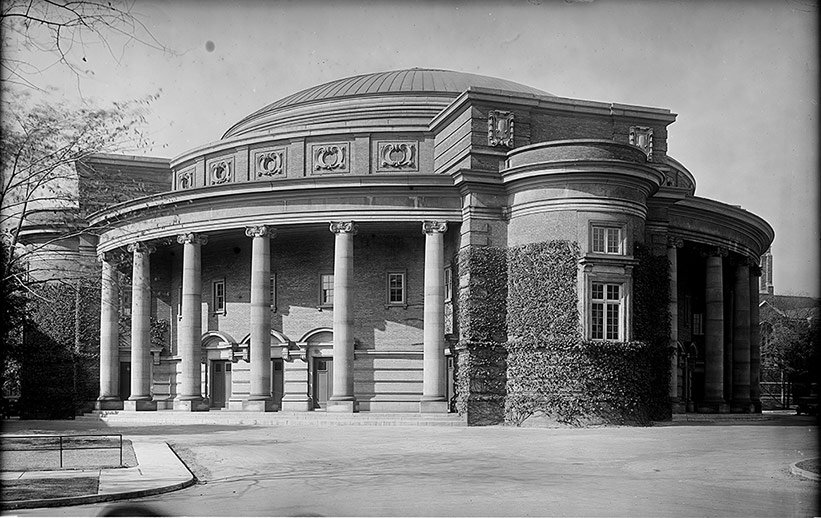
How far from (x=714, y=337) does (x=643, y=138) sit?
11.4 metres

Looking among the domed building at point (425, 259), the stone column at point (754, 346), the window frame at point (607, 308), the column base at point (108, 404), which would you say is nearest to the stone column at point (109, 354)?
the column base at point (108, 404)

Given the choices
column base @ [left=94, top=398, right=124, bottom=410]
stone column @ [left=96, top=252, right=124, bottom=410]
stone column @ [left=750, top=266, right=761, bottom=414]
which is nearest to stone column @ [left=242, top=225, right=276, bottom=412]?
column base @ [left=94, top=398, right=124, bottom=410]

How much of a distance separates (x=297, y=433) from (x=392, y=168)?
17.8 m

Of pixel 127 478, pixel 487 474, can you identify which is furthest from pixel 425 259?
pixel 127 478

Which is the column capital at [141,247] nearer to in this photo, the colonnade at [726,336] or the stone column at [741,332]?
the colonnade at [726,336]

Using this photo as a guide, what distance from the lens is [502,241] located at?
4212 cm

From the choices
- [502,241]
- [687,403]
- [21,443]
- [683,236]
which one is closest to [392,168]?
Result: [502,241]

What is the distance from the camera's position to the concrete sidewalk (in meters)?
15.7

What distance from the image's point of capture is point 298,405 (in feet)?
155

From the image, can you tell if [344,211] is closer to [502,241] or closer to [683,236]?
[502,241]

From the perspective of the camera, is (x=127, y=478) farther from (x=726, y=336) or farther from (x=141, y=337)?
(x=726, y=336)

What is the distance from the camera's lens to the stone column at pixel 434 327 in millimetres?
42125

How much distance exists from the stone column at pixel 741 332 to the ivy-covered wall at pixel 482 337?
717 inches

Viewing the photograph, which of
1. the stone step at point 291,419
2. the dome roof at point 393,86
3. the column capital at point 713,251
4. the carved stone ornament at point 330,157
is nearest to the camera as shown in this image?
the stone step at point 291,419
